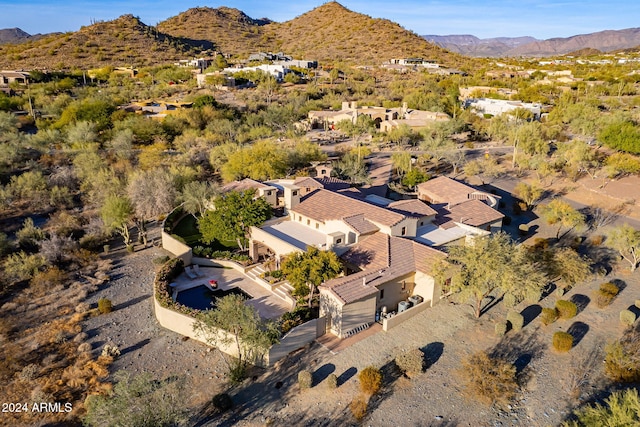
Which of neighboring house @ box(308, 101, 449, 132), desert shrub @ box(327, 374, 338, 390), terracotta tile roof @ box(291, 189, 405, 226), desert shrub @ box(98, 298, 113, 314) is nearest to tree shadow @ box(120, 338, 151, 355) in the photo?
desert shrub @ box(98, 298, 113, 314)

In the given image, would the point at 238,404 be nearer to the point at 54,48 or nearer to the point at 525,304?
the point at 525,304

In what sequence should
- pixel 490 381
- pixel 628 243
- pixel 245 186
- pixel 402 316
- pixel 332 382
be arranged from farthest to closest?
pixel 245 186, pixel 628 243, pixel 402 316, pixel 332 382, pixel 490 381

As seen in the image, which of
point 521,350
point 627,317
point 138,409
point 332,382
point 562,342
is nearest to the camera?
point 138,409

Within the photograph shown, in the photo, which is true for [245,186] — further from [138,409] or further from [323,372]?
[138,409]


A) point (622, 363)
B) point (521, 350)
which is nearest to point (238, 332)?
point (521, 350)

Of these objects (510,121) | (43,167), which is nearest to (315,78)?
(510,121)

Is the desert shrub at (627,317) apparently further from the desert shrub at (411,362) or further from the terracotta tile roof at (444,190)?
the terracotta tile roof at (444,190)

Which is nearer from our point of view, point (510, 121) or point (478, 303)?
point (478, 303)
